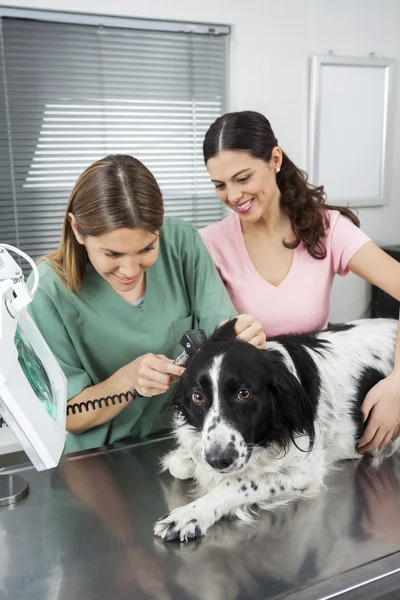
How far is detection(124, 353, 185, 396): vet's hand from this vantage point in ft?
4.74

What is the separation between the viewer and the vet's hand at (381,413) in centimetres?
155

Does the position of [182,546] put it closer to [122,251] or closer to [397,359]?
[122,251]

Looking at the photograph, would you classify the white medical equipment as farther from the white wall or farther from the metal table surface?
the white wall

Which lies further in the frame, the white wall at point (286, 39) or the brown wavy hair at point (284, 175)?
the white wall at point (286, 39)

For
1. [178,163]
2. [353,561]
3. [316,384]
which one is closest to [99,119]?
[178,163]

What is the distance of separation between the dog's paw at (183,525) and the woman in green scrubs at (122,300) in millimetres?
329

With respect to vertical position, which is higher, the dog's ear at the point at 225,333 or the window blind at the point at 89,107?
the window blind at the point at 89,107

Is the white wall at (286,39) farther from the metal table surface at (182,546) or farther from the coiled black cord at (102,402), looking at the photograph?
the metal table surface at (182,546)

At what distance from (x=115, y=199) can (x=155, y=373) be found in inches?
16.7

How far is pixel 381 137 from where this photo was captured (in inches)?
143

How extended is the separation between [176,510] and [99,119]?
234 centimetres

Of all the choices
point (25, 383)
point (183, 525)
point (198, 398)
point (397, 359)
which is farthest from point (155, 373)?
point (397, 359)

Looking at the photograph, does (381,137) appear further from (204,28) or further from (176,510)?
(176,510)

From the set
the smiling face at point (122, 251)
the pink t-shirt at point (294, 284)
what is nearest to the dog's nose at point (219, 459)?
the smiling face at point (122, 251)
